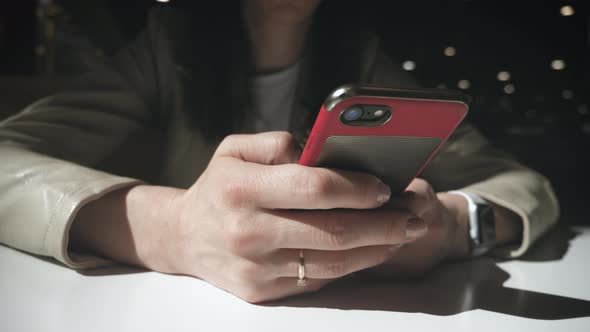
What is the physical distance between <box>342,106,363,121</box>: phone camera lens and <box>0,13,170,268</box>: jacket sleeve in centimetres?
36

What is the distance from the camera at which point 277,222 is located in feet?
1.38

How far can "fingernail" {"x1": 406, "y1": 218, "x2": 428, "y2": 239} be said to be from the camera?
457 mm

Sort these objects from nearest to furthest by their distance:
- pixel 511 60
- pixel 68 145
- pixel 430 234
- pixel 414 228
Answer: pixel 414 228 → pixel 430 234 → pixel 68 145 → pixel 511 60

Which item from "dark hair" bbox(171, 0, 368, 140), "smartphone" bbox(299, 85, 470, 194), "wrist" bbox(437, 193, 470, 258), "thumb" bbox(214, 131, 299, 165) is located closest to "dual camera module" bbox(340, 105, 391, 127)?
"smartphone" bbox(299, 85, 470, 194)

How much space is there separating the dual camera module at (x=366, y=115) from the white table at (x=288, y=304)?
7.9 inches

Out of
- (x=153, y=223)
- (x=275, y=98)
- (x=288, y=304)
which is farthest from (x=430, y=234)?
(x=275, y=98)

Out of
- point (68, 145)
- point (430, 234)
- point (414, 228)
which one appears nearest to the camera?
point (414, 228)

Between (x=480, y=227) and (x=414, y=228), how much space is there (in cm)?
26

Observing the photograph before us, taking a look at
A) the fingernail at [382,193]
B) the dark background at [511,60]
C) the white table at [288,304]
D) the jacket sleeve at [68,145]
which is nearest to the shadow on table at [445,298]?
the white table at [288,304]

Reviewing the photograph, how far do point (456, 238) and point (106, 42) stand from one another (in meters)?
1.07

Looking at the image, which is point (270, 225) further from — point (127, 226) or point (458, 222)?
point (458, 222)

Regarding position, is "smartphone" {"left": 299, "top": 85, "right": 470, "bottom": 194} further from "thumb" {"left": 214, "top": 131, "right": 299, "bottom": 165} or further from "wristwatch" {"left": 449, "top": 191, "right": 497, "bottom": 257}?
"wristwatch" {"left": 449, "top": 191, "right": 497, "bottom": 257}

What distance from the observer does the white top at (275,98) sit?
1.04 meters

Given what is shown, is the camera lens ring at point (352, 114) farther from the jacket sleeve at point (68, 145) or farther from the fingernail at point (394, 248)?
the jacket sleeve at point (68, 145)
